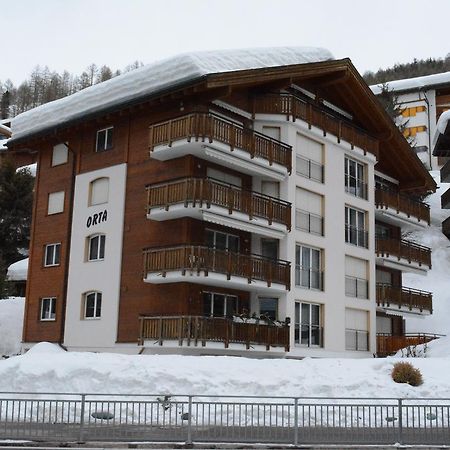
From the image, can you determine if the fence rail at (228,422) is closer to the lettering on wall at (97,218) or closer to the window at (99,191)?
the lettering on wall at (97,218)

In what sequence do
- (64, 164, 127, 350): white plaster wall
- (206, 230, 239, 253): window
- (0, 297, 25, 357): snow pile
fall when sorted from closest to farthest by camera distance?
(206, 230, 239, 253): window → (64, 164, 127, 350): white plaster wall → (0, 297, 25, 357): snow pile

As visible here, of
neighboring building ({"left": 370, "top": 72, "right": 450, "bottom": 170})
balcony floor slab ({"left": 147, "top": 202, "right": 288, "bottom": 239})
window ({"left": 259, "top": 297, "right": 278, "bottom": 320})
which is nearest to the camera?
balcony floor slab ({"left": 147, "top": 202, "right": 288, "bottom": 239})

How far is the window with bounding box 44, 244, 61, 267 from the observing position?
32.4 meters

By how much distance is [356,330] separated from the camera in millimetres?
32938

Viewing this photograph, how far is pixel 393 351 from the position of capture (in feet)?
113

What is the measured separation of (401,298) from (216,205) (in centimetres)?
1462

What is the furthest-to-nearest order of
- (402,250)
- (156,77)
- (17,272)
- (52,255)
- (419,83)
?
(419,83)
(17,272)
(402,250)
(52,255)
(156,77)

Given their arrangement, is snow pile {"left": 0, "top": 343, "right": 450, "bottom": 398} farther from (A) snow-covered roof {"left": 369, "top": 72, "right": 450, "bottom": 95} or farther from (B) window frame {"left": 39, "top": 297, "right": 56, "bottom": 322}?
(A) snow-covered roof {"left": 369, "top": 72, "right": 450, "bottom": 95}

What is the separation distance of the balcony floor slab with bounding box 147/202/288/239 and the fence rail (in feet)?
37.4

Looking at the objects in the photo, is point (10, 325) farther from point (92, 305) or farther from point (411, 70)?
point (411, 70)

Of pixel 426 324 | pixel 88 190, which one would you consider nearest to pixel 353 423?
pixel 88 190

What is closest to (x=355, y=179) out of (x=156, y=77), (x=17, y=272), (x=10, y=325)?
(x=156, y=77)

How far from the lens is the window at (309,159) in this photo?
31.2 metres

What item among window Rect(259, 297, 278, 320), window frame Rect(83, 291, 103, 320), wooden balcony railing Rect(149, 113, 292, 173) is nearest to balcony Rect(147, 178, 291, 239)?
wooden balcony railing Rect(149, 113, 292, 173)
